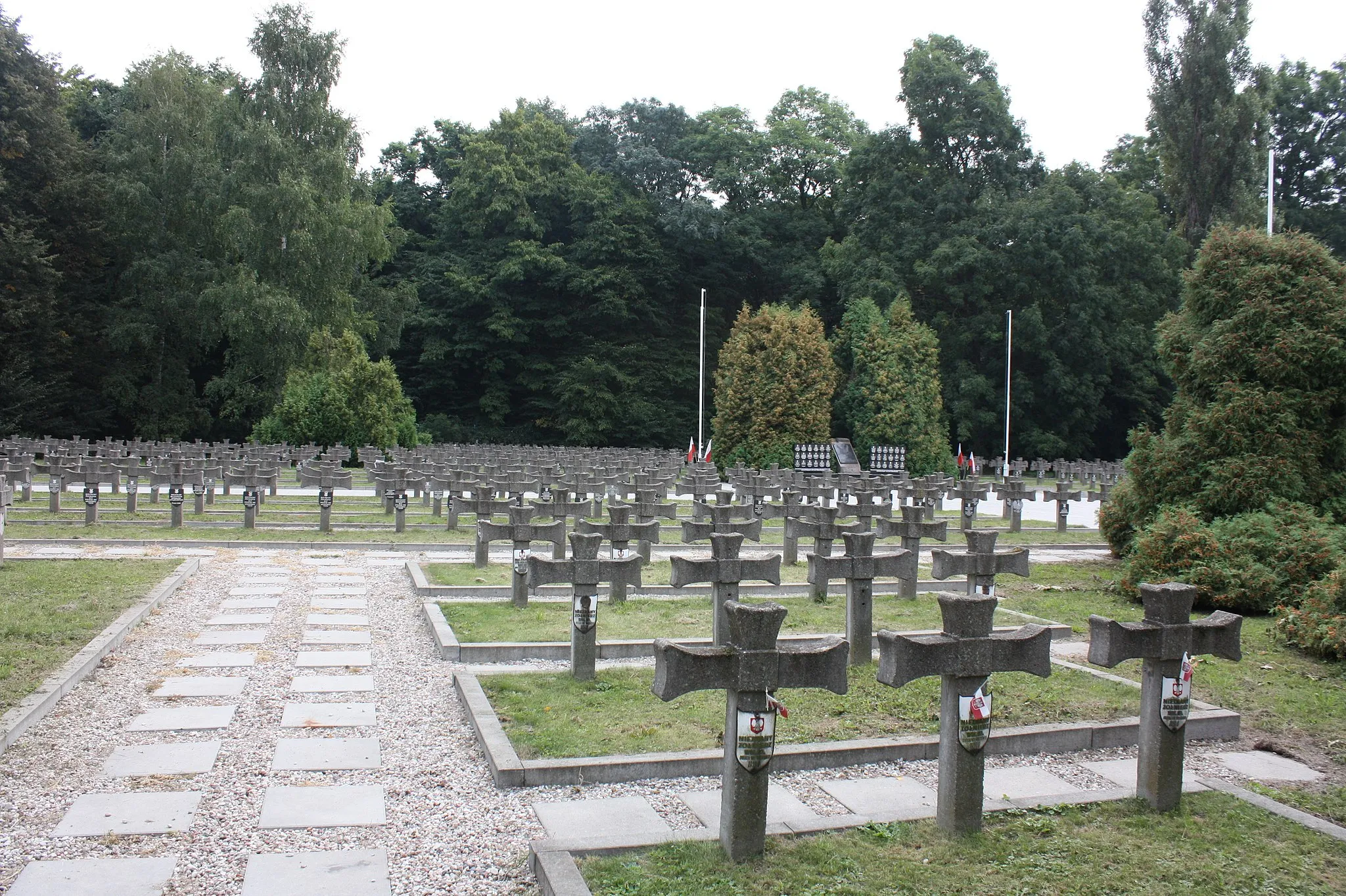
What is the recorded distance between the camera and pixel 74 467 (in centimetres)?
2092

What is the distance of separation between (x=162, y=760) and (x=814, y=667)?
3.50 m

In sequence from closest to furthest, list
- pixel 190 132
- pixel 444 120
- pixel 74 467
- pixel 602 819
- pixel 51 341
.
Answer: pixel 602 819, pixel 74 467, pixel 51 341, pixel 190 132, pixel 444 120

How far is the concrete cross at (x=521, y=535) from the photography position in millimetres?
10148

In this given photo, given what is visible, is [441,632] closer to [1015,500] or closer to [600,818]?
[600,818]

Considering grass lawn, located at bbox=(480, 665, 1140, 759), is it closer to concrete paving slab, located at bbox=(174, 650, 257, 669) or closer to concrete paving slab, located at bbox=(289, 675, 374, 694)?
concrete paving slab, located at bbox=(289, 675, 374, 694)

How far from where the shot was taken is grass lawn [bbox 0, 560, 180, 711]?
6980 millimetres

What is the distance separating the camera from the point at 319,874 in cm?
410

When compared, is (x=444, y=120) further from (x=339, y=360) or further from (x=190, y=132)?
(x=339, y=360)

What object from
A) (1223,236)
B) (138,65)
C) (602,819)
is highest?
(138,65)

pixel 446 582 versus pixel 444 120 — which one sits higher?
pixel 444 120

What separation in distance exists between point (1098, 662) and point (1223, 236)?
9256mm

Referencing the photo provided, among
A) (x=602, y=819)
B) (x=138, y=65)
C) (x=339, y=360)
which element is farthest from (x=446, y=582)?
(x=138, y=65)

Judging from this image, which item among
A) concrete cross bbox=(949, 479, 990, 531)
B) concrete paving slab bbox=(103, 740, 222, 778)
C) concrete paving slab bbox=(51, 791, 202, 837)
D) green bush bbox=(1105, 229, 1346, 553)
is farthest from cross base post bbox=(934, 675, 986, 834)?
concrete cross bbox=(949, 479, 990, 531)

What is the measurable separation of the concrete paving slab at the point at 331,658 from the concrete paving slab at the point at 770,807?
11.8 feet
